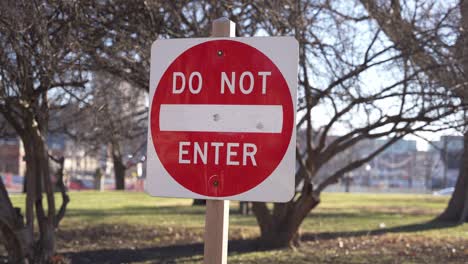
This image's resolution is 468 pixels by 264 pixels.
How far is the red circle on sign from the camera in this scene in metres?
2.86

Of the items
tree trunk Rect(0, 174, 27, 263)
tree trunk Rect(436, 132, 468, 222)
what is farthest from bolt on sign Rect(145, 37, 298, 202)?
tree trunk Rect(436, 132, 468, 222)

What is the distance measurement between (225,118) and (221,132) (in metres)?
0.07

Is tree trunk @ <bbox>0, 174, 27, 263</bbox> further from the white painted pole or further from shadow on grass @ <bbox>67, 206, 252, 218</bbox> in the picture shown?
shadow on grass @ <bbox>67, 206, 252, 218</bbox>

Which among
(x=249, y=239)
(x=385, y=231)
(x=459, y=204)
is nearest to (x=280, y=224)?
(x=249, y=239)

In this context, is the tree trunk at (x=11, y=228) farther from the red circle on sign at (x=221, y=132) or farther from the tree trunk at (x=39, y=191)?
the red circle on sign at (x=221, y=132)

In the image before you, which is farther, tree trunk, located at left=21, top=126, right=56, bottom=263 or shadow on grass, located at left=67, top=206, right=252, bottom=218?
shadow on grass, located at left=67, top=206, right=252, bottom=218

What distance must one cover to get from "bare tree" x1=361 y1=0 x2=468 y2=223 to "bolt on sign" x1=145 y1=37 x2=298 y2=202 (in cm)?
718

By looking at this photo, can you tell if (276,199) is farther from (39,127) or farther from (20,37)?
(39,127)

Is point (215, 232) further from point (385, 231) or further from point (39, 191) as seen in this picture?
point (385, 231)

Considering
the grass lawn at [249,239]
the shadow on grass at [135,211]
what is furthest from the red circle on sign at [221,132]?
the shadow on grass at [135,211]

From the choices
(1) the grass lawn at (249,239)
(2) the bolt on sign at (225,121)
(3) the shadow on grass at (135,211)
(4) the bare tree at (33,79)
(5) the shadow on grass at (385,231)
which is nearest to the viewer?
(2) the bolt on sign at (225,121)

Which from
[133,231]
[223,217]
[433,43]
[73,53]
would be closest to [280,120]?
[223,217]

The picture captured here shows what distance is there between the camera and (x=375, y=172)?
273 ft

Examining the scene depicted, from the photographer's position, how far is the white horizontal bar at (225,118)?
287cm
